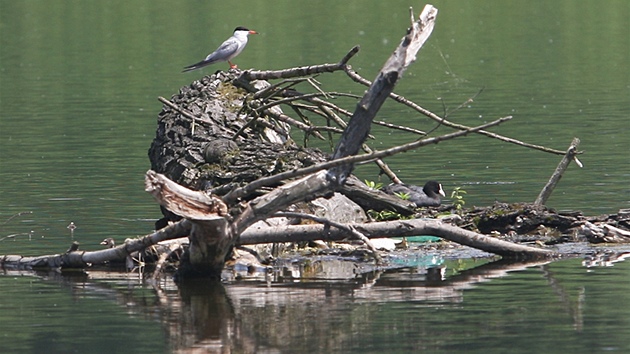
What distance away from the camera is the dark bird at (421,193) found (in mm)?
16750

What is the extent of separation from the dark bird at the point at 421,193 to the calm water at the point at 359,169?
65.8 inches

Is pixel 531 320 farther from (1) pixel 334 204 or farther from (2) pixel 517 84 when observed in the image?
(2) pixel 517 84

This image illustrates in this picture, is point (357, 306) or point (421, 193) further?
point (421, 193)

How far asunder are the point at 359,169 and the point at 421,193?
622 centimetres

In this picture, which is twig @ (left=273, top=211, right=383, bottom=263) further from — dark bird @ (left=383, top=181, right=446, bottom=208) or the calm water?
dark bird @ (left=383, top=181, right=446, bottom=208)

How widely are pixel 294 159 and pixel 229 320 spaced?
14.8 feet

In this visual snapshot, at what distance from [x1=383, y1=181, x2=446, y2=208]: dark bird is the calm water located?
1.67m

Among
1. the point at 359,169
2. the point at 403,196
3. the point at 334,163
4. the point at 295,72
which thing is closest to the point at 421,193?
the point at 403,196

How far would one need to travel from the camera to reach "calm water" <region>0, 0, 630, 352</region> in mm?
11117

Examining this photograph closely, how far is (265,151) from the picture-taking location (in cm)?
1598

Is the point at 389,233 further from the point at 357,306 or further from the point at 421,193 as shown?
the point at 421,193

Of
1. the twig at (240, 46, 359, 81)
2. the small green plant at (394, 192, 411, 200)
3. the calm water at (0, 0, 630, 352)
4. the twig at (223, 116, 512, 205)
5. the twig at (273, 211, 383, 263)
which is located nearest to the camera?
the calm water at (0, 0, 630, 352)

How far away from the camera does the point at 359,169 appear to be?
2311cm

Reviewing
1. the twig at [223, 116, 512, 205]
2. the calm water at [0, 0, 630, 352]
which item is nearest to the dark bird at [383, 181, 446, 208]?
the calm water at [0, 0, 630, 352]
